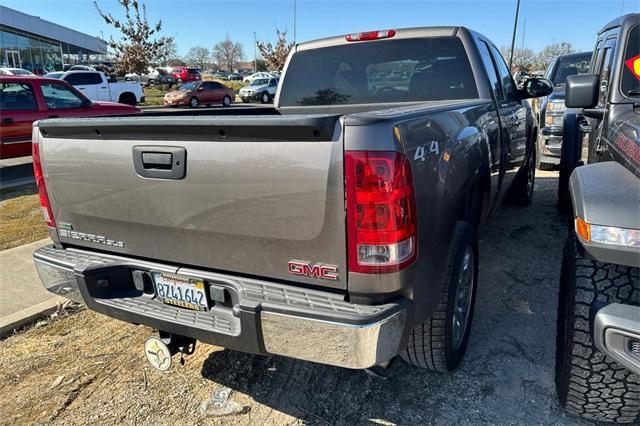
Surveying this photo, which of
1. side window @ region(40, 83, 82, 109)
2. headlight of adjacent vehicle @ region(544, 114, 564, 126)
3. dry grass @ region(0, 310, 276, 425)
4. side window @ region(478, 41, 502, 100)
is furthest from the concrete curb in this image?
side window @ region(40, 83, 82, 109)

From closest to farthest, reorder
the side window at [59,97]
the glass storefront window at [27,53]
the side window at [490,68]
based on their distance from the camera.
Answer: the side window at [490,68]
the side window at [59,97]
the glass storefront window at [27,53]

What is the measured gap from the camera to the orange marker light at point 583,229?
195 centimetres

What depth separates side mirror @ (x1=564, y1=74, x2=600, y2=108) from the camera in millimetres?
3092

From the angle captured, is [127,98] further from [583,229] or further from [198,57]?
[198,57]

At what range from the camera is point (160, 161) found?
2.17 meters

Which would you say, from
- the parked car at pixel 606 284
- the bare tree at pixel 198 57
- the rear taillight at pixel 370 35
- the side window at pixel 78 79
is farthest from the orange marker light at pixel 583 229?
the bare tree at pixel 198 57

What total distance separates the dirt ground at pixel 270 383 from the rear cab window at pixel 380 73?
5.73ft

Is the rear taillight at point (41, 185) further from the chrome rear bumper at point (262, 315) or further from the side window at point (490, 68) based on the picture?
the side window at point (490, 68)

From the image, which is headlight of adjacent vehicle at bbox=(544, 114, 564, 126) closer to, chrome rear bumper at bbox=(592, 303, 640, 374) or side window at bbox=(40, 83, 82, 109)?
chrome rear bumper at bbox=(592, 303, 640, 374)

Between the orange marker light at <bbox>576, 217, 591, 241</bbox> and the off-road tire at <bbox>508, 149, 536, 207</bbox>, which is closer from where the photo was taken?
the orange marker light at <bbox>576, 217, 591, 241</bbox>

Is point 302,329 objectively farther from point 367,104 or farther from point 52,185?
point 367,104

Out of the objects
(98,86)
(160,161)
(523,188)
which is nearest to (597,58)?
(523,188)

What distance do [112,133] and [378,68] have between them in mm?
2371

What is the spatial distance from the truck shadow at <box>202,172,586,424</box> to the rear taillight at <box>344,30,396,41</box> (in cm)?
226
